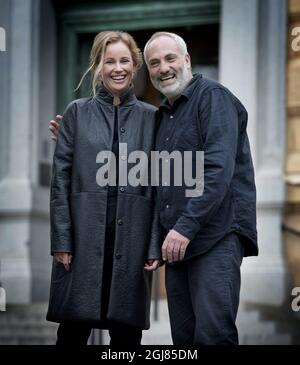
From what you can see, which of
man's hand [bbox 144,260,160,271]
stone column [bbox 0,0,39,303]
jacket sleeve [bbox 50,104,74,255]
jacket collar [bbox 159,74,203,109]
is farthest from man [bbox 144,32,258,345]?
stone column [bbox 0,0,39,303]

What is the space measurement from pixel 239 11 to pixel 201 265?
14.3ft

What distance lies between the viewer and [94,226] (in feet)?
12.1

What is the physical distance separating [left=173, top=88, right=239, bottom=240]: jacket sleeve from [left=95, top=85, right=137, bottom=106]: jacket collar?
0.51m

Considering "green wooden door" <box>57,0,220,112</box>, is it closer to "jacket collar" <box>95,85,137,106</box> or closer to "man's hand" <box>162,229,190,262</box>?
"jacket collar" <box>95,85,137,106</box>

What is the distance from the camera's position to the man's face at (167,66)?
357 centimetres

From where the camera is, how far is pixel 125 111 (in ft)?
12.6

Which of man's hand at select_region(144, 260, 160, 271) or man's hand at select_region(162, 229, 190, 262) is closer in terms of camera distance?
man's hand at select_region(162, 229, 190, 262)

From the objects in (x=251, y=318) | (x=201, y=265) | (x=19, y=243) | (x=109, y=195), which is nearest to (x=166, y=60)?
(x=109, y=195)

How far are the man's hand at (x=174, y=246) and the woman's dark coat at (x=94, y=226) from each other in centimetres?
27

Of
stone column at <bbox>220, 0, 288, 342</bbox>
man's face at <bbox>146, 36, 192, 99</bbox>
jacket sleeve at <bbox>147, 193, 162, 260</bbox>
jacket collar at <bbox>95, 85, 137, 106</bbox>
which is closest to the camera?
man's face at <bbox>146, 36, 192, 99</bbox>

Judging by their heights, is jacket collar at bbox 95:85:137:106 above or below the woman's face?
below

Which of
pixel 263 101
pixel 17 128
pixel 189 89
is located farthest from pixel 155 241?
pixel 17 128

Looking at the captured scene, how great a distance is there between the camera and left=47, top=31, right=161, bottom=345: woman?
12.1 feet

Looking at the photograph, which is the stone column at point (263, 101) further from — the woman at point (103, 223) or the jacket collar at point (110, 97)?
the jacket collar at point (110, 97)
